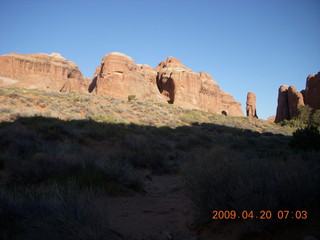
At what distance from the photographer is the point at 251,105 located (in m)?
76.6

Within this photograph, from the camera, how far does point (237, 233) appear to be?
8.99ft

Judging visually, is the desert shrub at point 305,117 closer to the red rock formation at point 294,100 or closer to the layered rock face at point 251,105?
the red rock formation at point 294,100

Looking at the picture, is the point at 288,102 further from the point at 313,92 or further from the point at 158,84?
the point at 158,84

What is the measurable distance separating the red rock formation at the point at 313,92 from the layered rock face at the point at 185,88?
20.6m

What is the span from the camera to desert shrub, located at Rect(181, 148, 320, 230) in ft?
8.73

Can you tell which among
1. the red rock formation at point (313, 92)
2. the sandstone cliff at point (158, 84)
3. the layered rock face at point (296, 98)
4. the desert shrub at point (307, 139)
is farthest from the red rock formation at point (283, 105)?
the desert shrub at point (307, 139)

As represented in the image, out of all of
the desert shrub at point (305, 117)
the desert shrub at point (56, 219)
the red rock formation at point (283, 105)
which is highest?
the red rock formation at point (283, 105)

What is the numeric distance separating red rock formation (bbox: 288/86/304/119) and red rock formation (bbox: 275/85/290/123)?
7.05 ft

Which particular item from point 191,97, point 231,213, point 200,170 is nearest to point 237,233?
point 231,213

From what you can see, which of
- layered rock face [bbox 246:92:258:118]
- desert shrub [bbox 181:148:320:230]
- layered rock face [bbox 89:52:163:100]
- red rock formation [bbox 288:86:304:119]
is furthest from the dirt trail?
layered rock face [bbox 246:92:258:118]

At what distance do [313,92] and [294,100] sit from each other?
4.33 meters

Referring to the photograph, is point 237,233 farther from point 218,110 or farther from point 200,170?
point 218,110

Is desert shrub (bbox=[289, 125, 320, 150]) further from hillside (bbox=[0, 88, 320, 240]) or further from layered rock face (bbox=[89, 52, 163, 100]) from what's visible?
layered rock face (bbox=[89, 52, 163, 100])

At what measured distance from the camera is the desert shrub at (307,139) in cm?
1055
